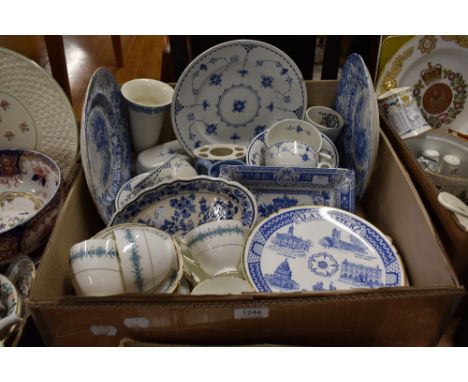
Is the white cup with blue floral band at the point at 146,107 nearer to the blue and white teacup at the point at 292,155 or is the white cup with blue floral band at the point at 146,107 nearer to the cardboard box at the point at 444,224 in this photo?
the blue and white teacup at the point at 292,155

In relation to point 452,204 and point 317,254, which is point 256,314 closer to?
point 317,254

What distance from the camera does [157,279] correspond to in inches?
28.6

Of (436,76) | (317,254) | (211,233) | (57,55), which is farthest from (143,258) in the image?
(436,76)

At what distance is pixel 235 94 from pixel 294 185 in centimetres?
31

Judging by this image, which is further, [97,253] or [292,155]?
[292,155]

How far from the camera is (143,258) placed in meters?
0.70

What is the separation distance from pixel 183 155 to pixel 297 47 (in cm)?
53

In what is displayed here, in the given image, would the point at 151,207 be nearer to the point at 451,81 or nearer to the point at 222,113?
the point at 222,113

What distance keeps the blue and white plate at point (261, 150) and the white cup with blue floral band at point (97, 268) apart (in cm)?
44

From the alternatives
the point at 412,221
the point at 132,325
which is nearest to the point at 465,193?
the point at 412,221

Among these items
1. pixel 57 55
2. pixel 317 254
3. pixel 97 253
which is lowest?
pixel 317 254

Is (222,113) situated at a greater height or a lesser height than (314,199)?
greater

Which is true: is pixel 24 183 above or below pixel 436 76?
below

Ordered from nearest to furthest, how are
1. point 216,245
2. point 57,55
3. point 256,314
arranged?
point 256,314, point 216,245, point 57,55
